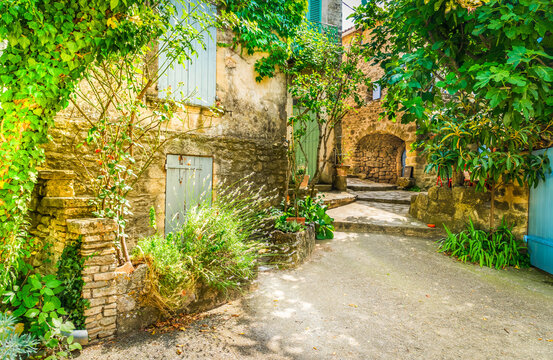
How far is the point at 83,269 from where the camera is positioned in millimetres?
2361

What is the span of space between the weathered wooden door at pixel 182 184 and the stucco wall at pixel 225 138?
0.29ft

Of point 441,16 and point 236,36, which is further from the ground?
point 236,36

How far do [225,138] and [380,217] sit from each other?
377cm

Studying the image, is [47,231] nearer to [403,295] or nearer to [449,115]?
[403,295]

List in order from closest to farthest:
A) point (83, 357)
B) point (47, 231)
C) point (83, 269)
Result: point (83, 357)
point (83, 269)
point (47, 231)

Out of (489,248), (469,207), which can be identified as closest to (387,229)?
(469,207)

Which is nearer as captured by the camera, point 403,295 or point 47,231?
point 47,231

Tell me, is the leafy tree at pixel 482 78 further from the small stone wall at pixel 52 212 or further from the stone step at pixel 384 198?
the stone step at pixel 384 198

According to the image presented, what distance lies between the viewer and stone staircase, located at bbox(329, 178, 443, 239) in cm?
578

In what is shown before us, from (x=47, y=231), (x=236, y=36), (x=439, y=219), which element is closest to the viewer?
(x=47, y=231)

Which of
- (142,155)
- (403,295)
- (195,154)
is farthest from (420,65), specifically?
(142,155)

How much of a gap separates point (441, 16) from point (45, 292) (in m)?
4.26

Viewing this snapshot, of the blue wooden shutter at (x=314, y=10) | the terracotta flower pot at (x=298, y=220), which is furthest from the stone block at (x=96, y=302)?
the blue wooden shutter at (x=314, y=10)

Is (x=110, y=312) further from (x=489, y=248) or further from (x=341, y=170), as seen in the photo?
(x=341, y=170)
